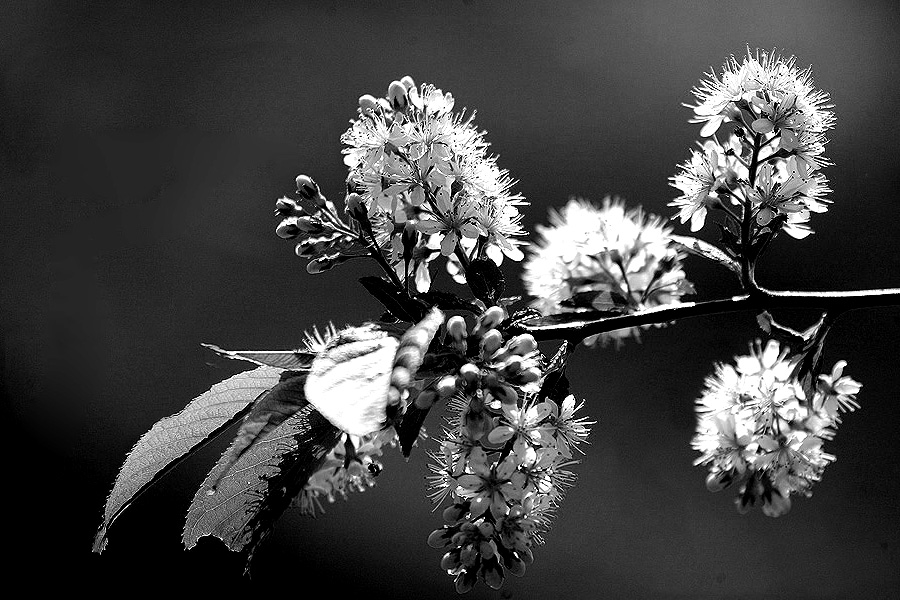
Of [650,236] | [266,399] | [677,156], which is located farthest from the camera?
[677,156]

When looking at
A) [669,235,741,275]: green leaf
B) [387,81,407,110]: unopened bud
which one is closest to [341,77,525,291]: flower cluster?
[387,81,407,110]: unopened bud

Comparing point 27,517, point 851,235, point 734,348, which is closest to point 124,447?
point 27,517

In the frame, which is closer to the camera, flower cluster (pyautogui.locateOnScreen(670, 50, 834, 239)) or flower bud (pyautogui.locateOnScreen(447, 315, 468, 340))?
flower bud (pyautogui.locateOnScreen(447, 315, 468, 340))

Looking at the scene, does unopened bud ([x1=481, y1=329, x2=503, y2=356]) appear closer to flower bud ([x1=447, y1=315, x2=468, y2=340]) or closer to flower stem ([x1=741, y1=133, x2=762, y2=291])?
flower bud ([x1=447, y1=315, x2=468, y2=340])

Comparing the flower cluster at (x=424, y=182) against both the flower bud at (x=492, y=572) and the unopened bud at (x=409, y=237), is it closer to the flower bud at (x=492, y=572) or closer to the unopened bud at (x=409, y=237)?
the unopened bud at (x=409, y=237)

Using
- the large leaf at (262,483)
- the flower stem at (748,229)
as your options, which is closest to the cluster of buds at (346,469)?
the large leaf at (262,483)

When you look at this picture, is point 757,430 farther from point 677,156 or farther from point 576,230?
point 677,156

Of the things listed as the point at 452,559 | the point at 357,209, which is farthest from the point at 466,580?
the point at 357,209
